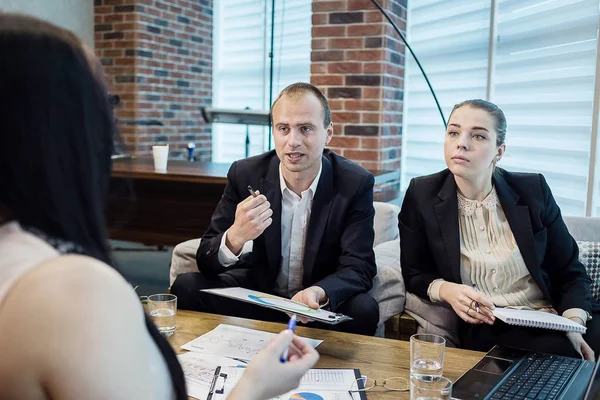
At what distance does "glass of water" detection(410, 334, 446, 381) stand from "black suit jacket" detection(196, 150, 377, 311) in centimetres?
79

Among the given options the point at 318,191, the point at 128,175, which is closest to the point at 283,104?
the point at 318,191

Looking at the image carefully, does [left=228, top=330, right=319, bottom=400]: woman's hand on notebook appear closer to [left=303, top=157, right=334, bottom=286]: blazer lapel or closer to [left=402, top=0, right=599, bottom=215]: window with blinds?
[left=303, top=157, right=334, bottom=286]: blazer lapel

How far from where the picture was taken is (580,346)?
1944mm

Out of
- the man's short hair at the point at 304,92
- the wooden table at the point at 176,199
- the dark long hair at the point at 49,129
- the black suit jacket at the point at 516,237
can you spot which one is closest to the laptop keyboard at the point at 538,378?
the black suit jacket at the point at 516,237

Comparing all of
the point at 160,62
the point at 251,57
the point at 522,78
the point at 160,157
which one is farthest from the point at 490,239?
the point at 251,57

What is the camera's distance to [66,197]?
0.65 m

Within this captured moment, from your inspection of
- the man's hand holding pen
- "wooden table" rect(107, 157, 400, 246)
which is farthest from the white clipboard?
"wooden table" rect(107, 157, 400, 246)

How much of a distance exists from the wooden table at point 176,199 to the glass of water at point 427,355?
1798 millimetres

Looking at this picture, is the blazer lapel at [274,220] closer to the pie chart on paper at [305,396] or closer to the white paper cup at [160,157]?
the pie chart on paper at [305,396]

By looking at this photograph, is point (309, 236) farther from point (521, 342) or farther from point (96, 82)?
point (96, 82)

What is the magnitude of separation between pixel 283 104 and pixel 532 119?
6.31 ft

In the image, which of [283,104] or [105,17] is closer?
[283,104]

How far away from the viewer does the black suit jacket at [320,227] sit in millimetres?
2225

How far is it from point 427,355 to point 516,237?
882 millimetres
